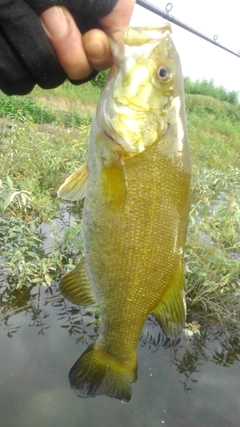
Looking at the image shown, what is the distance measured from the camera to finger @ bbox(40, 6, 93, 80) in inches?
48.6

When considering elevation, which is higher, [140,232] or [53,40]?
[53,40]

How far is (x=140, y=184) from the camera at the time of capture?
164 cm

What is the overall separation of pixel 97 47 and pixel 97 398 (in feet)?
9.96

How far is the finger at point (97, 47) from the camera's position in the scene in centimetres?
131

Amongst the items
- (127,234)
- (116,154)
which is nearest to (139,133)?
(116,154)

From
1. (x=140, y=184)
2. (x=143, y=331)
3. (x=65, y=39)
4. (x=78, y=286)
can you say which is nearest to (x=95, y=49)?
(x=65, y=39)

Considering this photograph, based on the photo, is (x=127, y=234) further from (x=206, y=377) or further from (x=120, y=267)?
(x=206, y=377)

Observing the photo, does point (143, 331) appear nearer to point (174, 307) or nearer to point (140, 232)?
point (174, 307)

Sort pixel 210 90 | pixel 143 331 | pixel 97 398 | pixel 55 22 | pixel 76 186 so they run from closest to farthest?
pixel 55 22
pixel 76 186
pixel 97 398
pixel 143 331
pixel 210 90

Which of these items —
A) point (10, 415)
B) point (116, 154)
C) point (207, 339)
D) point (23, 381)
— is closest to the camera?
point (116, 154)

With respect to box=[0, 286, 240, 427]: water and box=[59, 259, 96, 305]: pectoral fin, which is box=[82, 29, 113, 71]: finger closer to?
box=[59, 259, 96, 305]: pectoral fin

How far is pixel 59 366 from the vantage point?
3.59 metres

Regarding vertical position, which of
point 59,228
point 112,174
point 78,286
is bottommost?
point 59,228

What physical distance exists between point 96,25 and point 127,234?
82cm
